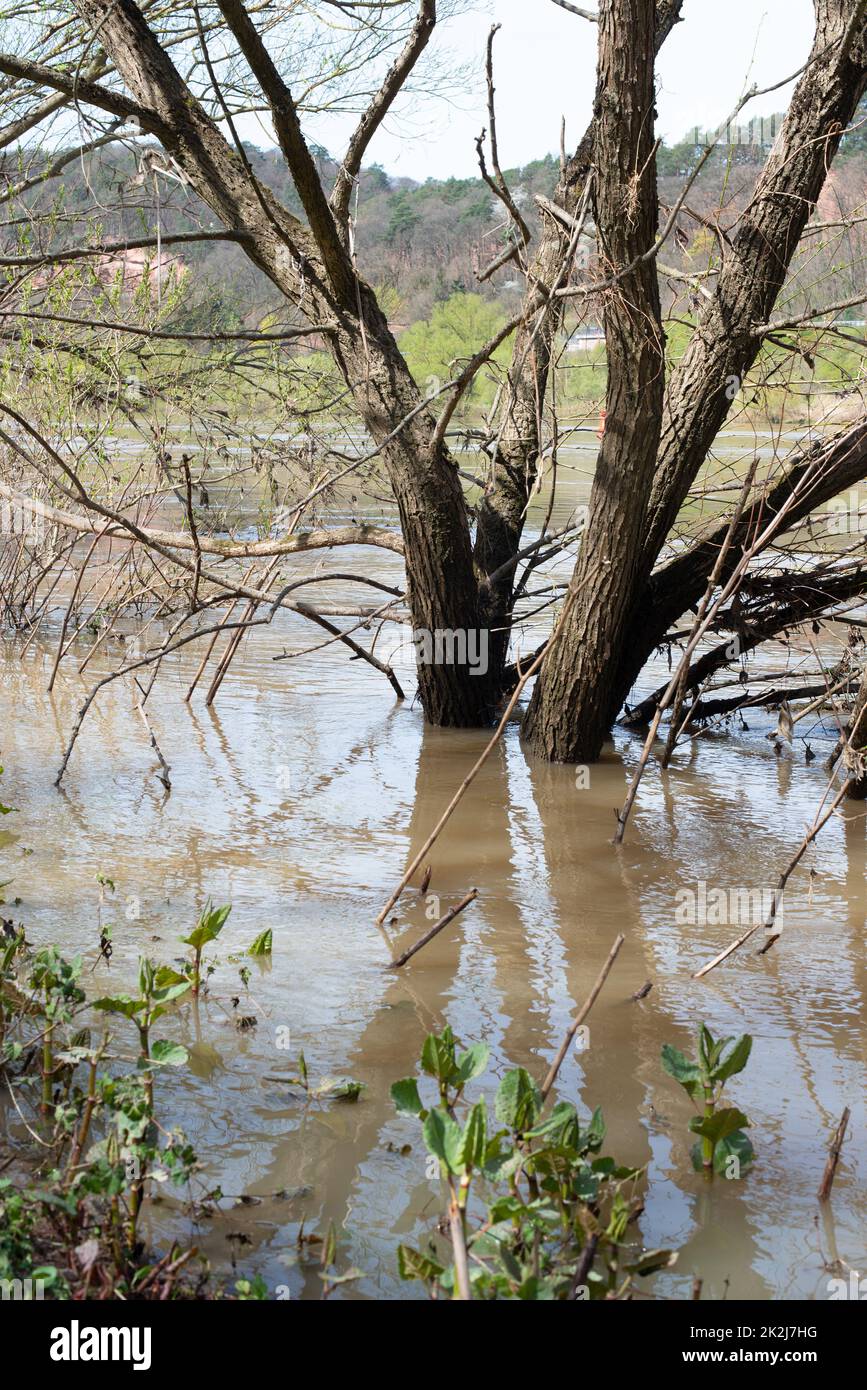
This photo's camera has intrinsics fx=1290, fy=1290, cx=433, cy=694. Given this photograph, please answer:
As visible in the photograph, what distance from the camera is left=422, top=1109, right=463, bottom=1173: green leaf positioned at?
7.86ft

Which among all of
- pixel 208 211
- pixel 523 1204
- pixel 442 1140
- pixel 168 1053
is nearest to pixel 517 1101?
pixel 523 1204

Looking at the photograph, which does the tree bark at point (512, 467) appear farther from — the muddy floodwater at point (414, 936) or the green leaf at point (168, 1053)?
the green leaf at point (168, 1053)

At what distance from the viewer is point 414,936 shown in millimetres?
4500

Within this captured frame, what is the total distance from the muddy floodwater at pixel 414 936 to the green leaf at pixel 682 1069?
0.22 meters

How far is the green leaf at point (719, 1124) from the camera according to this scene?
2.92m

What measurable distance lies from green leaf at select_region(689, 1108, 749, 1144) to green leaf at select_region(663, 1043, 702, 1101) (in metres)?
0.08

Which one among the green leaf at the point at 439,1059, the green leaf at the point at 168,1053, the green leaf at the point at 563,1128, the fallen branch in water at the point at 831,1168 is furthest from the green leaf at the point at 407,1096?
the fallen branch in water at the point at 831,1168

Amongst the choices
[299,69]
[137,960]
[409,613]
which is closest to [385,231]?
[299,69]

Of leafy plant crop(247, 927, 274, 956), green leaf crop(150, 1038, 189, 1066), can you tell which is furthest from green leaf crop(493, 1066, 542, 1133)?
leafy plant crop(247, 927, 274, 956)

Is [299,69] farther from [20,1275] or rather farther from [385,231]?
[385,231]

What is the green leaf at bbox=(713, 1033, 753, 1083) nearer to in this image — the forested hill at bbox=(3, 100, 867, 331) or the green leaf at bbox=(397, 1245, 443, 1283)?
the green leaf at bbox=(397, 1245, 443, 1283)

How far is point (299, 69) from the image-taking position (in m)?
8.85

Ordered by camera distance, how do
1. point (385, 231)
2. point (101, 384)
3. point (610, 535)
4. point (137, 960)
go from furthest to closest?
point (385, 231)
point (101, 384)
point (610, 535)
point (137, 960)

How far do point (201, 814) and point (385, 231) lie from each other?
32.0 metres
